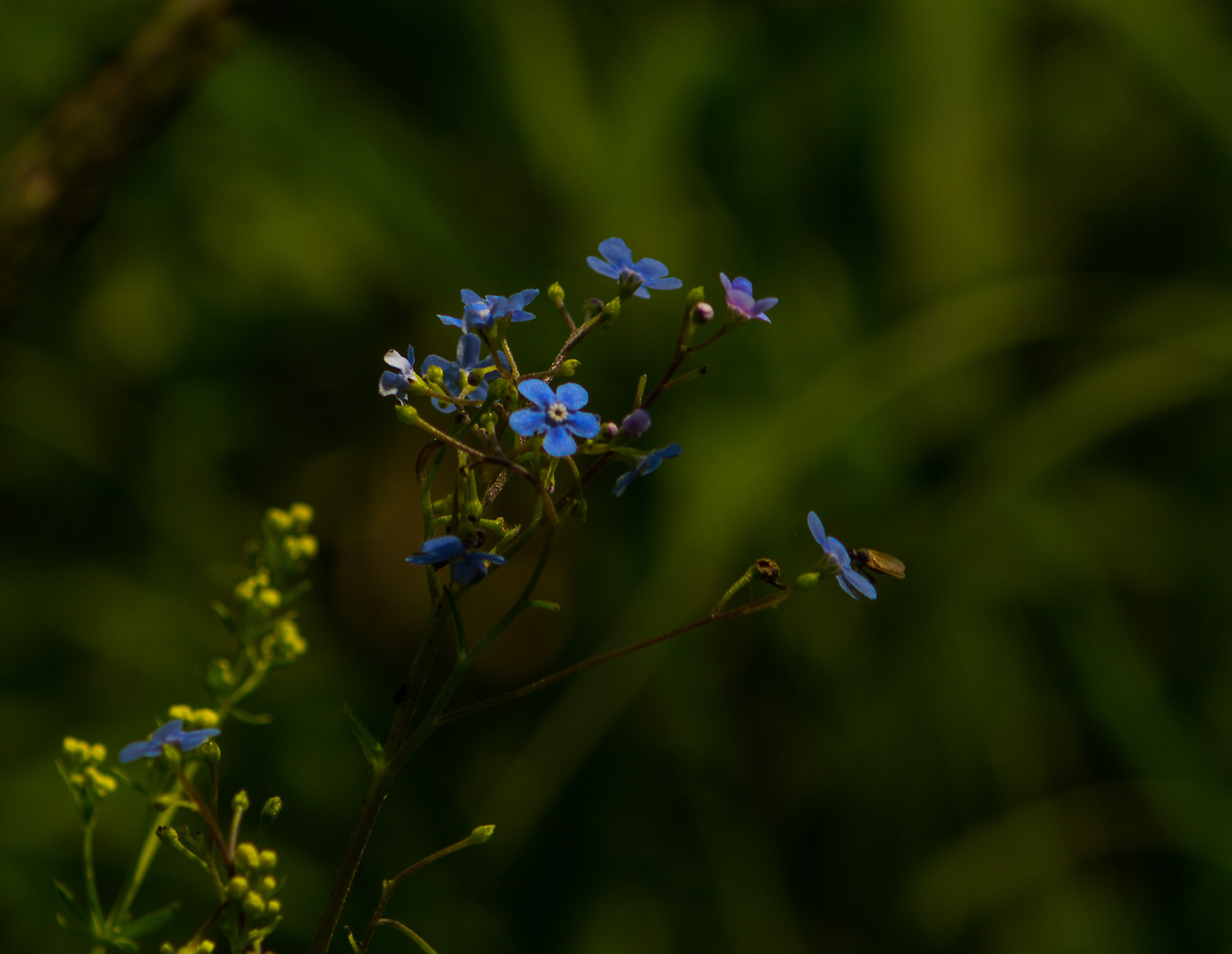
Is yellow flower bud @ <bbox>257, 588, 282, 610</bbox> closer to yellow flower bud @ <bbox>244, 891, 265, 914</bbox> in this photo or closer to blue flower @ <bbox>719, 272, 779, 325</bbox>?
yellow flower bud @ <bbox>244, 891, 265, 914</bbox>

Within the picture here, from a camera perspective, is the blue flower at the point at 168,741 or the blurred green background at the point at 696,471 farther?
the blurred green background at the point at 696,471

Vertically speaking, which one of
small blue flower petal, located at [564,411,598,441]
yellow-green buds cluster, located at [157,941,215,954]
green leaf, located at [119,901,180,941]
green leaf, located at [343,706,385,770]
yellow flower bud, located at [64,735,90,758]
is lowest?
yellow-green buds cluster, located at [157,941,215,954]

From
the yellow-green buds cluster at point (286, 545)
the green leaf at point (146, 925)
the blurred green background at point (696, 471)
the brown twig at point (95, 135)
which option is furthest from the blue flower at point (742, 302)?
the blurred green background at point (696, 471)

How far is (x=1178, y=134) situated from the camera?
8.43 ft

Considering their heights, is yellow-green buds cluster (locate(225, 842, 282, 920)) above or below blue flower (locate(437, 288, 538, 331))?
below

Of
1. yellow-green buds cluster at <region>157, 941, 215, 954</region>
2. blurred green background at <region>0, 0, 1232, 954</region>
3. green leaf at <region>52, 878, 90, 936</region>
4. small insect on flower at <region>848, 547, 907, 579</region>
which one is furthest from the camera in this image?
blurred green background at <region>0, 0, 1232, 954</region>

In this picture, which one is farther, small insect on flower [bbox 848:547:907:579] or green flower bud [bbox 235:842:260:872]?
small insect on flower [bbox 848:547:907:579]

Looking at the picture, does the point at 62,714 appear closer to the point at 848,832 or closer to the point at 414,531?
the point at 414,531

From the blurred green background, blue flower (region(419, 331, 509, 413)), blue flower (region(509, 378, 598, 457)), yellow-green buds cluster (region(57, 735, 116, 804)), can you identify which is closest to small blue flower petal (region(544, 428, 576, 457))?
blue flower (region(509, 378, 598, 457))

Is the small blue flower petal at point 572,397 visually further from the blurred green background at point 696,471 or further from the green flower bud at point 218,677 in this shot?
the blurred green background at point 696,471

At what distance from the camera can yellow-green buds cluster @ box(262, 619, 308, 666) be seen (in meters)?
0.71

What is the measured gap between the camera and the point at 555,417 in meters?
0.60

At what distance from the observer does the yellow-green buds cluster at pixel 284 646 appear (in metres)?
0.71

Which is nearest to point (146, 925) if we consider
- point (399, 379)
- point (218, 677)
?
point (218, 677)
